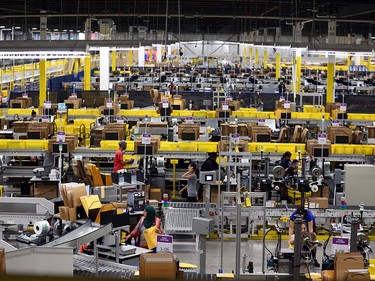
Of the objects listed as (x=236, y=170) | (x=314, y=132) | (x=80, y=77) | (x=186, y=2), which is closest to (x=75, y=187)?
(x=236, y=170)

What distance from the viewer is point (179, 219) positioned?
10.8 m

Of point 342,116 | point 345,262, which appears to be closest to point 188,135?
point 342,116

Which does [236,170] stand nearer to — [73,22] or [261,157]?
[261,157]

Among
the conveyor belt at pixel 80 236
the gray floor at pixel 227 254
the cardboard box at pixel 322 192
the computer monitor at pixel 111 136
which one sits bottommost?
Answer: the gray floor at pixel 227 254

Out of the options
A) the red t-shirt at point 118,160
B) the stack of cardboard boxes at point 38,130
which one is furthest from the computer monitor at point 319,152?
the stack of cardboard boxes at point 38,130

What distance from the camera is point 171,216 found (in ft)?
35.8

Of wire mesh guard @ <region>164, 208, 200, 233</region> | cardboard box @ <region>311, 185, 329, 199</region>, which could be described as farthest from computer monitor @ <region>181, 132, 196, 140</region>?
wire mesh guard @ <region>164, 208, 200, 233</region>

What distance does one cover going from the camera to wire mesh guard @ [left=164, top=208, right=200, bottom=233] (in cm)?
1047

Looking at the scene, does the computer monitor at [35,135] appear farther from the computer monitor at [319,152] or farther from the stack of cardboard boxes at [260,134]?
the computer monitor at [319,152]

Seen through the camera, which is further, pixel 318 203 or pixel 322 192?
pixel 322 192

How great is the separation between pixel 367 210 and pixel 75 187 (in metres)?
4.74

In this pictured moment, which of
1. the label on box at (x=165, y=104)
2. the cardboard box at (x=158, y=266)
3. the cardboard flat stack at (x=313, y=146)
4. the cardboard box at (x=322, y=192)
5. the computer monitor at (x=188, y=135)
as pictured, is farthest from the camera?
the label on box at (x=165, y=104)

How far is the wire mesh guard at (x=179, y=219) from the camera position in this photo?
10469 mm

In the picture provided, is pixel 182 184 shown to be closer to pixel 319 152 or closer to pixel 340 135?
pixel 319 152
